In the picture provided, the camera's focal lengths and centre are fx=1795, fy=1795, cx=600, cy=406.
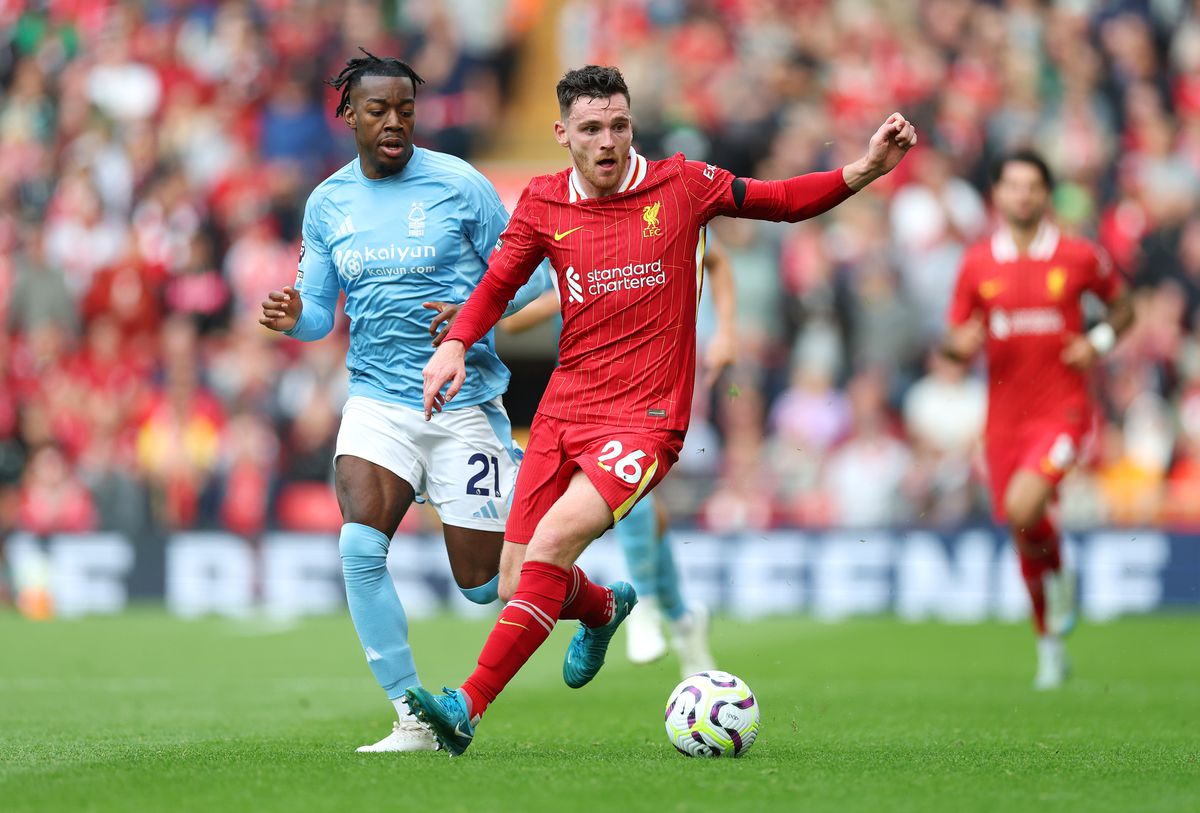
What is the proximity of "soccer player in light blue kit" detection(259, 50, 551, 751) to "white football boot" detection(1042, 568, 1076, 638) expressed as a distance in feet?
14.7

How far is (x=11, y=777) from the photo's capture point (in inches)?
261

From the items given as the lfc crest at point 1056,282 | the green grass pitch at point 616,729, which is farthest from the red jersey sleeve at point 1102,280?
the green grass pitch at point 616,729

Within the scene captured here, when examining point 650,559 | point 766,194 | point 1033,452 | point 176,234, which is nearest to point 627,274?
point 766,194

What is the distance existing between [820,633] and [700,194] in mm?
8448

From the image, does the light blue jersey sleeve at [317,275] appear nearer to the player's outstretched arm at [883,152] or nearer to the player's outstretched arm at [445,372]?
the player's outstretched arm at [445,372]

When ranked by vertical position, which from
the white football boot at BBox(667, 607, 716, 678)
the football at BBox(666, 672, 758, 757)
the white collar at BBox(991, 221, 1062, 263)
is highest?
the white collar at BBox(991, 221, 1062, 263)

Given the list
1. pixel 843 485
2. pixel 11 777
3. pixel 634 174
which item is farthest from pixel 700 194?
pixel 843 485

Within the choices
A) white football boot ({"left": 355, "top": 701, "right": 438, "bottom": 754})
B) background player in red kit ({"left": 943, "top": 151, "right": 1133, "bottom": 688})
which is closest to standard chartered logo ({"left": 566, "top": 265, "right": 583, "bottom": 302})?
white football boot ({"left": 355, "top": 701, "right": 438, "bottom": 754})

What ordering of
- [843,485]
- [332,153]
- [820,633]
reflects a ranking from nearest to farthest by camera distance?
[820,633]
[843,485]
[332,153]

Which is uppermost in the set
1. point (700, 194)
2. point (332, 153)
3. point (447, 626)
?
point (332, 153)

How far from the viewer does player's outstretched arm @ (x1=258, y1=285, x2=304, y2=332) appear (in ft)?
24.4

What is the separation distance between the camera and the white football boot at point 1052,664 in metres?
11.0

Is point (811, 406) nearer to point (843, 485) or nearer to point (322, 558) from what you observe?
point (843, 485)

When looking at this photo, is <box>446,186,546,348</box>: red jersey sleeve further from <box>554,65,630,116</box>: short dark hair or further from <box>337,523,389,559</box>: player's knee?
<box>337,523,389,559</box>: player's knee
